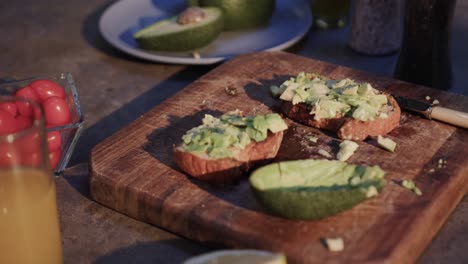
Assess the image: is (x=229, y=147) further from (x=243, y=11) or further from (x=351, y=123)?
(x=243, y=11)

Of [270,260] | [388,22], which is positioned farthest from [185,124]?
[388,22]

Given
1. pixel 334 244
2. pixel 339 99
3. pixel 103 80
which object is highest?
pixel 339 99

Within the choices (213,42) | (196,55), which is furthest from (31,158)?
(213,42)

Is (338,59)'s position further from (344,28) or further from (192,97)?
(192,97)

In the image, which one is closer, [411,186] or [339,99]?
[411,186]

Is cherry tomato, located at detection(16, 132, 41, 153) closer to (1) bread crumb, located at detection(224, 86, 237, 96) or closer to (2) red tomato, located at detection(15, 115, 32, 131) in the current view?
(2) red tomato, located at detection(15, 115, 32, 131)

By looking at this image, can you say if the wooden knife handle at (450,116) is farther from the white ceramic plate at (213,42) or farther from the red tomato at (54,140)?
the red tomato at (54,140)

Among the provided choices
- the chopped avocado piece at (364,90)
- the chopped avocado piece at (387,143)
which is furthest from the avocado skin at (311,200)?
the chopped avocado piece at (364,90)
